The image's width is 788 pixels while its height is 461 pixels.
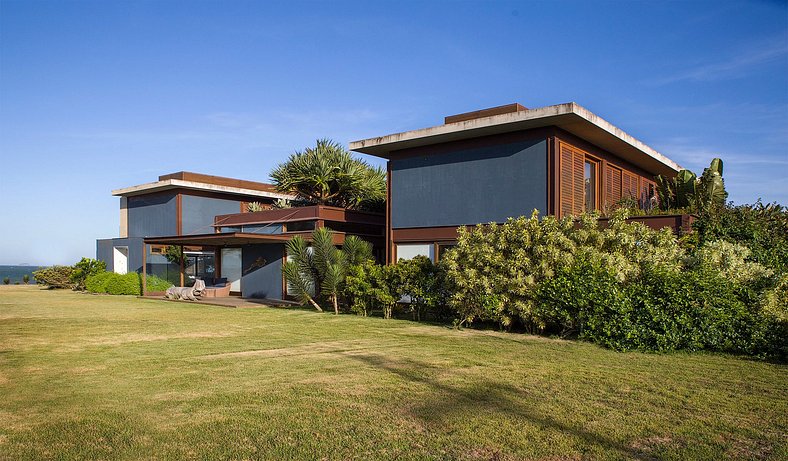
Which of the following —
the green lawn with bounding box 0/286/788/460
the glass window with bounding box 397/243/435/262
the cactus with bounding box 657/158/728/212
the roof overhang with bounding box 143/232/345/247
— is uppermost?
the cactus with bounding box 657/158/728/212

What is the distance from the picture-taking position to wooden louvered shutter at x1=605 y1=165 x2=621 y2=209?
19.1 meters

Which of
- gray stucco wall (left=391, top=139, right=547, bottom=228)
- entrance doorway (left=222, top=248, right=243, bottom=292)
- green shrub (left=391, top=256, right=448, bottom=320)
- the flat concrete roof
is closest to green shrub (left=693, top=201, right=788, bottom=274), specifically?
the flat concrete roof

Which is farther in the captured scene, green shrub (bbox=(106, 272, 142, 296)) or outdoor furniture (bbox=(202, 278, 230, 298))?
green shrub (bbox=(106, 272, 142, 296))

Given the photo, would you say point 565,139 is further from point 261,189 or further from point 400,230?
point 261,189

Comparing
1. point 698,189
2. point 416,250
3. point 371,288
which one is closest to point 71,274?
point 416,250

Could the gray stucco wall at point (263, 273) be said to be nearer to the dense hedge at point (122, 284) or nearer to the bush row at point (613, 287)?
the dense hedge at point (122, 284)

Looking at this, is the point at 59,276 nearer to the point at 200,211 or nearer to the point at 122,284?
the point at 122,284

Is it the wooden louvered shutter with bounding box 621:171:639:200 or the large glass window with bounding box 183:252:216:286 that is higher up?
the wooden louvered shutter with bounding box 621:171:639:200

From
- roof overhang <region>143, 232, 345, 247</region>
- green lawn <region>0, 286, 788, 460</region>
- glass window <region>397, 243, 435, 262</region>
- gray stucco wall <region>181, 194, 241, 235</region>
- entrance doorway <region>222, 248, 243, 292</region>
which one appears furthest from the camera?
gray stucco wall <region>181, 194, 241, 235</region>

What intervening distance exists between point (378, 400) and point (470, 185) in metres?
11.8

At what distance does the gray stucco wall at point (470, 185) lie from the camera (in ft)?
53.6

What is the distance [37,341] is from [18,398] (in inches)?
214

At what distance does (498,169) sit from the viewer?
17.0 m

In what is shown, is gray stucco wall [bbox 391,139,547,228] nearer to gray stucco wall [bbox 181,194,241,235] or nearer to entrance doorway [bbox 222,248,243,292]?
entrance doorway [bbox 222,248,243,292]
